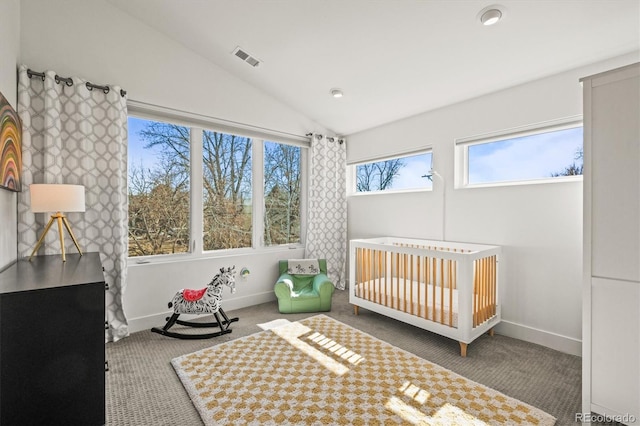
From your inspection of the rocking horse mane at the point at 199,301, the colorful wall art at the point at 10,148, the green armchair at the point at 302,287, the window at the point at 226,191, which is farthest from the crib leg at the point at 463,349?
the colorful wall art at the point at 10,148

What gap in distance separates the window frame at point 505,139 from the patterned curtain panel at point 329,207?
1.68 meters

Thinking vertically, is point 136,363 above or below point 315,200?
below

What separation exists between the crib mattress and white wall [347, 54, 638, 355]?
0.61m

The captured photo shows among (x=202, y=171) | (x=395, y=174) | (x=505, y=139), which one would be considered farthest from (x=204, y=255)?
(x=505, y=139)

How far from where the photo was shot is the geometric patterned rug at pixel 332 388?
5.39ft

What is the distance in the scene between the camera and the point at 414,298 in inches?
110

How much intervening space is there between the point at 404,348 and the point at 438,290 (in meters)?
0.76

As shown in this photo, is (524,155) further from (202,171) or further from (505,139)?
(202,171)

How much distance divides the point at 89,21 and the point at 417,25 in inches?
109

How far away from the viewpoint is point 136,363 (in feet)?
7.38

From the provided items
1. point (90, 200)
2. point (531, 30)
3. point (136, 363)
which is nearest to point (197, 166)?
point (90, 200)

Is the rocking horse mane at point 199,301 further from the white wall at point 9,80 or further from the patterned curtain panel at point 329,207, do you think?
the patterned curtain panel at point 329,207

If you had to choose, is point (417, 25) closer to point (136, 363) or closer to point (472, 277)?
point (472, 277)

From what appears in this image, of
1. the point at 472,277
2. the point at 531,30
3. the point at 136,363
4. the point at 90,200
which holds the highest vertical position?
the point at 531,30
